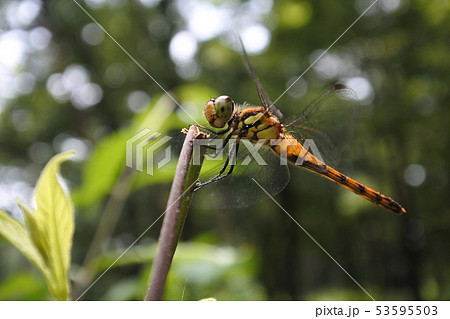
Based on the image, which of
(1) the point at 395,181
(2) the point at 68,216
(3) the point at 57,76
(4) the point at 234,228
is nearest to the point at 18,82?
(3) the point at 57,76

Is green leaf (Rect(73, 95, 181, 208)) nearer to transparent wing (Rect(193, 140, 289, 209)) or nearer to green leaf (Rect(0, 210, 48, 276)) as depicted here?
transparent wing (Rect(193, 140, 289, 209))

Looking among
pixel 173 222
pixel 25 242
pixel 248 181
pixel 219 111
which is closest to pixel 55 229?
pixel 25 242

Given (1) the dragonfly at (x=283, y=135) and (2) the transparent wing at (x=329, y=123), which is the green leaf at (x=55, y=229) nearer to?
(1) the dragonfly at (x=283, y=135)

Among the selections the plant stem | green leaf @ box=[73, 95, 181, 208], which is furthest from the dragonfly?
the plant stem

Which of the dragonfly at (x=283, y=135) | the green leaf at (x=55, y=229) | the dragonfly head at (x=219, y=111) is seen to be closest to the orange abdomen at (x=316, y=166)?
the dragonfly at (x=283, y=135)

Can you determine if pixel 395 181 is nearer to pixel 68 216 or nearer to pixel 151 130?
pixel 151 130

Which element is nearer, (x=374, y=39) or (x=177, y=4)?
(x=374, y=39)
